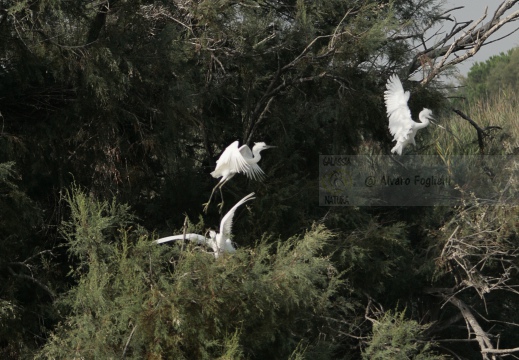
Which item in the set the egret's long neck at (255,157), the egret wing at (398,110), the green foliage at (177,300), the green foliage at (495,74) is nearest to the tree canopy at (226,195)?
the green foliage at (177,300)

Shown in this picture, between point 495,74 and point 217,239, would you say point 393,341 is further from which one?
point 495,74

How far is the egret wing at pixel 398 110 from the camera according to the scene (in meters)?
7.33

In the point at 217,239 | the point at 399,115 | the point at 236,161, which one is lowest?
the point at 217,239

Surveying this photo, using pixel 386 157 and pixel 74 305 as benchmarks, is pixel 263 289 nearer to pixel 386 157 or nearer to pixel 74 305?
pixel 74 305

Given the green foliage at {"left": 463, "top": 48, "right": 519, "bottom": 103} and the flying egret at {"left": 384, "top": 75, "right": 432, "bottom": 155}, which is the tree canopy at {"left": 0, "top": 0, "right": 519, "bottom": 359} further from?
the green foliage at {"left": 463, "top": 48, "right": 519, "bottom": 103}

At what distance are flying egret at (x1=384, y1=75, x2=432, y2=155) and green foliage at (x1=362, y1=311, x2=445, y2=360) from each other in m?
1.51

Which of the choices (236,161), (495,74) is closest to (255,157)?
(236,161)

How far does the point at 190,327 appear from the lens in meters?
5.46

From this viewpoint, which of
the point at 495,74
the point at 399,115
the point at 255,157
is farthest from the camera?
the point at 495,74

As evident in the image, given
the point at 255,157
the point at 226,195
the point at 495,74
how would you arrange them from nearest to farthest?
the point at 255,157
the point at 226,195
the point at 495,74

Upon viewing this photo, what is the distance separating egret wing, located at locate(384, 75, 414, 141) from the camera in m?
7.33

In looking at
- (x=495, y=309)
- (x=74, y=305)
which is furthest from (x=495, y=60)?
(x=74, y=305)

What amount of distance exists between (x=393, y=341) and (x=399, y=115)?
187cm

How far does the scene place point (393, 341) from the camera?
6.42 m
